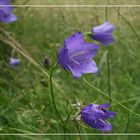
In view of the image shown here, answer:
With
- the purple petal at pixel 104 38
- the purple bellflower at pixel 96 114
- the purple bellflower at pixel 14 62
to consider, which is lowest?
the purple bellflower at pixel 14 62

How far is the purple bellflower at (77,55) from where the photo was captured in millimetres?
1321

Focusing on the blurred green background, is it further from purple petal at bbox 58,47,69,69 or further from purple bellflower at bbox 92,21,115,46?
purple petal at bbox 58,47,69,69

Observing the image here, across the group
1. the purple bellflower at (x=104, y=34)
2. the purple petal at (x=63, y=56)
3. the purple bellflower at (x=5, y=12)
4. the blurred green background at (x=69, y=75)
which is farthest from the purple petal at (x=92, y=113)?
the purple bellflower at (x=5, y=12)

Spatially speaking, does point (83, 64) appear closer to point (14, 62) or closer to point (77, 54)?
point (77, 54)

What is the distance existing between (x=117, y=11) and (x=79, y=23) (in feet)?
1.01

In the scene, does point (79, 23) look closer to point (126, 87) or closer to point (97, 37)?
point (126, 87)

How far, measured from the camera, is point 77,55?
1400mm

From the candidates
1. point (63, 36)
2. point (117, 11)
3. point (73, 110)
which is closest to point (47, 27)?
point (63, 36)

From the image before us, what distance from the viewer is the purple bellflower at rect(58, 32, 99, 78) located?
132cm

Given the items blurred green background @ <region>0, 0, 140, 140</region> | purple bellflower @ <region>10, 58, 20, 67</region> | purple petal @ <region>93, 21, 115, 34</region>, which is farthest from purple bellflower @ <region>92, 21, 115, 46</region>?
purple bellflower @ <region>10, 58, 20, 67</region>

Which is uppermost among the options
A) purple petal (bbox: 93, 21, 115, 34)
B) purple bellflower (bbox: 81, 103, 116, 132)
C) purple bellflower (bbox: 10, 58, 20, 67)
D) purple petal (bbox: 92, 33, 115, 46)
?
purple petal (bbox: 93, 21, 115, 34)

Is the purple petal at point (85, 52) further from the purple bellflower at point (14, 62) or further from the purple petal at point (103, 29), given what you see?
the purple bellflower at point (14, 62)

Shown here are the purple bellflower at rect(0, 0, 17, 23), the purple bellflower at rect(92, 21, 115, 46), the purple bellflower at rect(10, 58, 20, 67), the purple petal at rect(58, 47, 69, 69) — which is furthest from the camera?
the purple bellflower at rect(10, 58, 20, 67)

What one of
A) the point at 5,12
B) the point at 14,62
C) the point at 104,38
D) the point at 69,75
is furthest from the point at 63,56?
the point at 14,62
